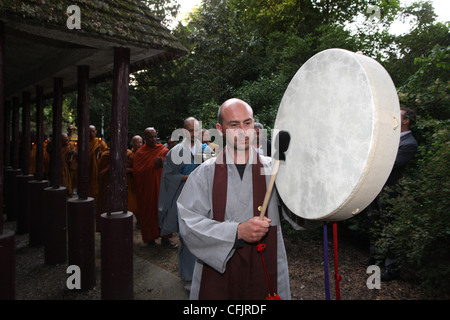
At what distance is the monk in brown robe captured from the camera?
5.36 meters

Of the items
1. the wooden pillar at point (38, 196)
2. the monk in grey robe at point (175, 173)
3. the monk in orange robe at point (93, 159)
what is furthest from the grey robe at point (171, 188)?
the monk in orange robe at point (93, 159)

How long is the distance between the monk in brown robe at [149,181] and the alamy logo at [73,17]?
9.44 feet

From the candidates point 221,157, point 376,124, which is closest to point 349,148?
point 376,124

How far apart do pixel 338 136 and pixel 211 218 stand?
90cm

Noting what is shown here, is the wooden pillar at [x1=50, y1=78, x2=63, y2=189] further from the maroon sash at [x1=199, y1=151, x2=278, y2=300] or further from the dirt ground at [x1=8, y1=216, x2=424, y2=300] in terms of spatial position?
the maroon sash at [x1=199, y1=151, x2=278, y2=300]

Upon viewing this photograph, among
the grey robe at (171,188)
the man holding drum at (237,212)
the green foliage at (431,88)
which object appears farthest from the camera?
the grey robe at (171,188)

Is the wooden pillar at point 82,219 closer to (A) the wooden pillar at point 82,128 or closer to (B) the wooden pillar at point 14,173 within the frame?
(A) the wooden pillar at point 82,128

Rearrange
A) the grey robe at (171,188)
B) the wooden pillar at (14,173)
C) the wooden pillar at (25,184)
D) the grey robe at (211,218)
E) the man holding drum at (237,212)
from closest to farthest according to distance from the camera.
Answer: the grey robe at (211,218)
the man holding drum at (237,212)
the grey robe at (171,188)
the wooden pillar at (25,184)
the wooden pillar at (14,173)

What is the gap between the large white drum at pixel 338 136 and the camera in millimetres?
1117

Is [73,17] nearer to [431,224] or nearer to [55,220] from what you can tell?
[55,220]

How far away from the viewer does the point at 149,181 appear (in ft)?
18.2

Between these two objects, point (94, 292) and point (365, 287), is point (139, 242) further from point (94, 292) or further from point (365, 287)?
point (365, 287)

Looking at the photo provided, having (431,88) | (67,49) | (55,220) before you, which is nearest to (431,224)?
(431,88)

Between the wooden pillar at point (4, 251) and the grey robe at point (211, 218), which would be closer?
the grey robe at point (211, 218)
